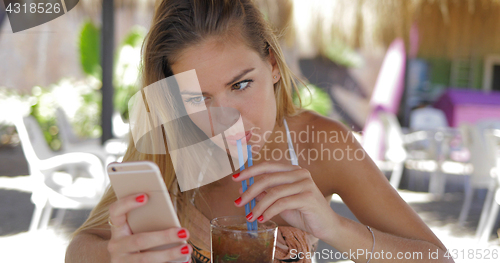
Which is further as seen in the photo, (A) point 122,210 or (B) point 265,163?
(B) point 265,163

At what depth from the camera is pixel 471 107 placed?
953 centimetres

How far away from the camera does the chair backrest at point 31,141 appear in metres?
2.88

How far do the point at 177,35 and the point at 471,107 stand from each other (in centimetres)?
1013

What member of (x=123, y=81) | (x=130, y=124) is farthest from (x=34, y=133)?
(x=123, y=81)

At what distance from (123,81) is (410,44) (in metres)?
5.87

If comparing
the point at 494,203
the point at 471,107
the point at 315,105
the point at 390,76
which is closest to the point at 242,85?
the point at 494,203

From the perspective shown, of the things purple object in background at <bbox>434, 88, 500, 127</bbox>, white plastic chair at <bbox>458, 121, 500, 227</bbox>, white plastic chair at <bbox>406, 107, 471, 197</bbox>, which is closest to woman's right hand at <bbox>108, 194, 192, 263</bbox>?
white plastic chair at <bbox>458, 121, 500, 227</bbox>

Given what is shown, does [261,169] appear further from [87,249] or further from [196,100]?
[87,249]

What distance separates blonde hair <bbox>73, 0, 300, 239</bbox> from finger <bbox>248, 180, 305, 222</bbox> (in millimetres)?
509

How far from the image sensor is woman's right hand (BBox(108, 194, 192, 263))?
2.49ft

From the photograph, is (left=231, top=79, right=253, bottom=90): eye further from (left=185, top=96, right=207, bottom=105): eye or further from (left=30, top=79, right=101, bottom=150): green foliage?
(left=30, top=79, right=101, bottom=150): green foliage

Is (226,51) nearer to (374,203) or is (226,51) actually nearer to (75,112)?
(374,203)

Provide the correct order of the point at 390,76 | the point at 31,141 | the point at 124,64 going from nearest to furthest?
the point at 31,141 → the point at 390,76 → the point at 124,64

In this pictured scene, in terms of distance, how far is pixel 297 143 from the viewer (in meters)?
1.61
